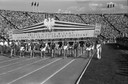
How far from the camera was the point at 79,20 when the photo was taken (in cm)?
7694

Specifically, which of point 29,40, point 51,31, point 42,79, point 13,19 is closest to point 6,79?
point 42,79

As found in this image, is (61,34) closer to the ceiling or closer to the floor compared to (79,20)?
closer to the floor

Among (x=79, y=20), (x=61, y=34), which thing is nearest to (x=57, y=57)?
(x=61, y=34)

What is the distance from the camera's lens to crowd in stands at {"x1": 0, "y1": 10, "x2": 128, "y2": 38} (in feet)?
209

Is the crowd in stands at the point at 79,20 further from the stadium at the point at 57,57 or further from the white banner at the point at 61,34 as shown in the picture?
the white banner at the point at 61,34

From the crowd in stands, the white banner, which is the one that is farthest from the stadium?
the crowd in stands

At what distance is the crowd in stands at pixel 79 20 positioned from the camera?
63.8 m

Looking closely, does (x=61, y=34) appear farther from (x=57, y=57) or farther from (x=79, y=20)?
(x=79, y=20)

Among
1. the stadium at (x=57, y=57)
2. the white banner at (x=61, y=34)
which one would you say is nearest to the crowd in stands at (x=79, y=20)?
the stadium at (x=57, y=57)

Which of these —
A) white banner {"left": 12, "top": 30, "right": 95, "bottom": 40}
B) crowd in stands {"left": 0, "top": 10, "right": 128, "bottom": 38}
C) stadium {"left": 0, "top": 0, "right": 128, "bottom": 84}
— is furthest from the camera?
crowd in stands {"left": 0, "top": 10, "right": 128, "bottom": 38}

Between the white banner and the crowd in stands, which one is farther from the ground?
the crowd in stands

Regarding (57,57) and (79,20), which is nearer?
(57,57)

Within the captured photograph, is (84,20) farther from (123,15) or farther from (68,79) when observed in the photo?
(68,79)

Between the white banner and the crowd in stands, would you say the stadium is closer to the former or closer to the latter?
the white banner
